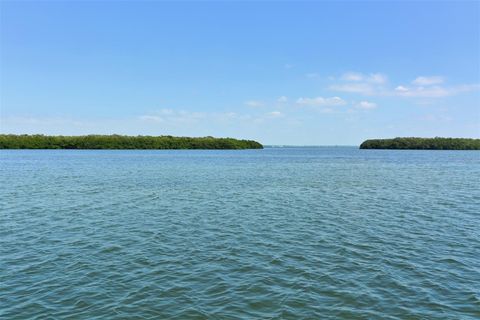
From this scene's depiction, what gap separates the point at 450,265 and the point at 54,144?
634 feet

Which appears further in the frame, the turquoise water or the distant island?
the distant island

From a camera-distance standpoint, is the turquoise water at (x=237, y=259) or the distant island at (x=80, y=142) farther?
the distant island at (x=80, y=142)

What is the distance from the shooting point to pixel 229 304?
11461 mm

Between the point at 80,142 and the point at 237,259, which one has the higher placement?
the point at 80,142

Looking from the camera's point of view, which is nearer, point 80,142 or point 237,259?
point 237,259

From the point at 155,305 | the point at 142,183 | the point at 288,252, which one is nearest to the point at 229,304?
the point at 155,305

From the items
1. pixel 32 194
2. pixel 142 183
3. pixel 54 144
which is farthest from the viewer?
pixel 54 144

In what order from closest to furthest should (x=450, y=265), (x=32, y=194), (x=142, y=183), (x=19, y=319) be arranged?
(x=19, y=319)
(x=450, y=265)
(x=32, y=194)
(x=142, y=183)

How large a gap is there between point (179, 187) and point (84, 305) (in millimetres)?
30670

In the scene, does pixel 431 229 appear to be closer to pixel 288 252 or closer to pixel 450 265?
pixel 450 265

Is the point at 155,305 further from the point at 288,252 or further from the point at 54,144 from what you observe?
the point at 54,144

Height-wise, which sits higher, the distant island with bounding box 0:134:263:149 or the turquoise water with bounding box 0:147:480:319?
the distant island with bounding box 0:134:263:149

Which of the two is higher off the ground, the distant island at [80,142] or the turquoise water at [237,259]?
the distant island at [80,142]

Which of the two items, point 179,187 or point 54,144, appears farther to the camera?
point 54,144
